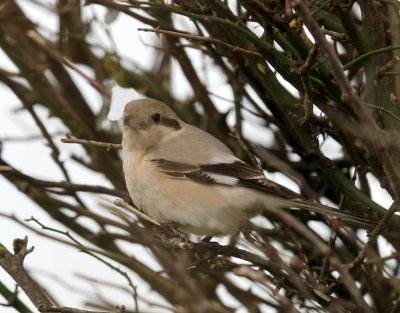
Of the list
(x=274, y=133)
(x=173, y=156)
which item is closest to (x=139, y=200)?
(x=173, y=156)

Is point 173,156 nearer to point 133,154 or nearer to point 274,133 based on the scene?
point 133,154

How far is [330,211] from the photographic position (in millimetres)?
3143

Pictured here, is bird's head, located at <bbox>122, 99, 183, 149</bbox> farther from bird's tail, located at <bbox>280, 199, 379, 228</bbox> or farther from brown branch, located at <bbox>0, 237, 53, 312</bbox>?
brown branch, located at <bbox>0, 237, 53, 312</bbox>

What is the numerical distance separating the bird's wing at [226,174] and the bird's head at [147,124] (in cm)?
17

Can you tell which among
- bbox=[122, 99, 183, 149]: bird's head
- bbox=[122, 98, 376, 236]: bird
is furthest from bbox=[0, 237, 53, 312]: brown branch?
bbox=[122, 99, 183, 149]: bird's head

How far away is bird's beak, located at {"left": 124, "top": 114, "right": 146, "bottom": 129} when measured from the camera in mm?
3861

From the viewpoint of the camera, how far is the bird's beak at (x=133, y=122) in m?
3.86

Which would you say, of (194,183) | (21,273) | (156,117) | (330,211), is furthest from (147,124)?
(21,273)

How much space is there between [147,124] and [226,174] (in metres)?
0.56

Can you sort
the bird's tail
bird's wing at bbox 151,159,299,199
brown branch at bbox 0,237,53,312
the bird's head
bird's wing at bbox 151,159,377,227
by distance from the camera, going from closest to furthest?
1. brown branch at bbox 0,237,53,312
2. the bird's tail
3. bird's wing at bbox 151,159,377,227
4. bird's wing at bbox 151,159,299,199
5. the bird's head

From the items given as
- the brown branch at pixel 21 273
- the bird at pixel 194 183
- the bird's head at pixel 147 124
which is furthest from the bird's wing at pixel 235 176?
the brown branch at pixel 21 273

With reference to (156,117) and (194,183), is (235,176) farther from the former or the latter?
(156,117)

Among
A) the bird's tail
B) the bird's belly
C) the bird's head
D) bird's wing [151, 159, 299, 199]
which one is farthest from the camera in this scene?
the bird's head

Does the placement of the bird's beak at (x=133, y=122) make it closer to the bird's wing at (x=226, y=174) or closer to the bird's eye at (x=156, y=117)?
the bird's eye at (x=156, y=117)
